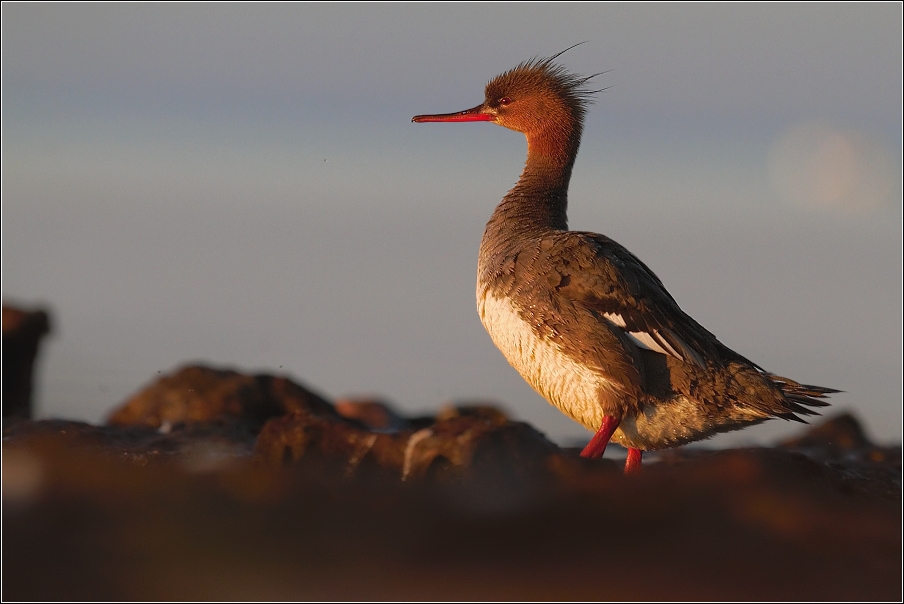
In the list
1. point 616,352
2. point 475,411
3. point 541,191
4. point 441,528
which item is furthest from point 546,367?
point 475,411

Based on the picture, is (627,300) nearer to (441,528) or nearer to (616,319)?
(616,319)

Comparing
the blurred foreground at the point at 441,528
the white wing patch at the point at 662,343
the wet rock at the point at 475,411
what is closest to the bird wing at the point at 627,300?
the white wing patch at the point at 662,343

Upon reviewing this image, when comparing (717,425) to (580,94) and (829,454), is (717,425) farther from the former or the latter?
(829,454)

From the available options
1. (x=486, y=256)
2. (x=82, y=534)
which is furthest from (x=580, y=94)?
(x=82, y=534)

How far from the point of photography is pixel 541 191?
721cm

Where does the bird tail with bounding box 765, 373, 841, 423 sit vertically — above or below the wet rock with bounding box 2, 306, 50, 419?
above

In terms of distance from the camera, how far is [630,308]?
235 inches

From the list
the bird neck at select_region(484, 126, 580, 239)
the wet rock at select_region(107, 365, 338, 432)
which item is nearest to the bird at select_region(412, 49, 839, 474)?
the bird neck at select_region(484, 126, 580, 239)

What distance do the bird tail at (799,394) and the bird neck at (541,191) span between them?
2.07 meters

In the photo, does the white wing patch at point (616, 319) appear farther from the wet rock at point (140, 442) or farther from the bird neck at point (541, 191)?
the wet rock at point (140, 442)

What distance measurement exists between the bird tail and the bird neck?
2069 millimetres

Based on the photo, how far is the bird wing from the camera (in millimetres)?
5961

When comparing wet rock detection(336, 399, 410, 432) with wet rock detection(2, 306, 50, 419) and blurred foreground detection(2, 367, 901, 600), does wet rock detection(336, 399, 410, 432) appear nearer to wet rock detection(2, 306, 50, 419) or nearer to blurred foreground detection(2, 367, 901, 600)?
wet rock detection(2, 306, 50, 419)

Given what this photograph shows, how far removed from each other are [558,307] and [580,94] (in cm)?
253
